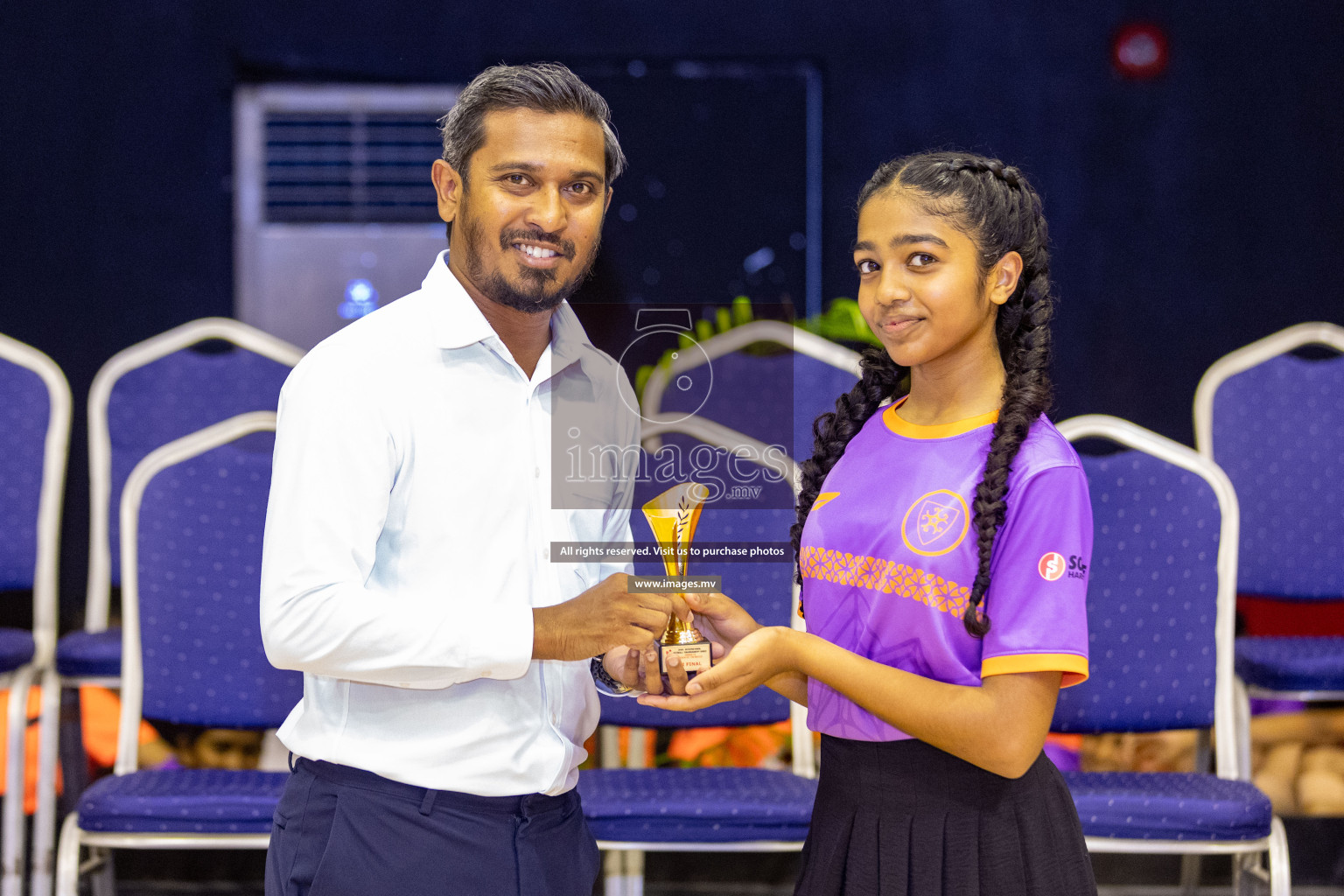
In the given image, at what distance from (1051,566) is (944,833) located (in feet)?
0.94

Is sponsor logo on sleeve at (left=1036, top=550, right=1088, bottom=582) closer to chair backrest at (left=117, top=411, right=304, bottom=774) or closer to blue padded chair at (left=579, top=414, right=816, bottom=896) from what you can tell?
blue padded chair at (left=579, top=414, right=816, bottom=896)

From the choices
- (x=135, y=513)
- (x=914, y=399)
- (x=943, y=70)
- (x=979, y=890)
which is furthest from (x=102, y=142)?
(x=979, y=890)

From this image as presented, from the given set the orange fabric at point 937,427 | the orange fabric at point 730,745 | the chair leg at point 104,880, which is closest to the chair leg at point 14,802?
the chair leg at point 104,880

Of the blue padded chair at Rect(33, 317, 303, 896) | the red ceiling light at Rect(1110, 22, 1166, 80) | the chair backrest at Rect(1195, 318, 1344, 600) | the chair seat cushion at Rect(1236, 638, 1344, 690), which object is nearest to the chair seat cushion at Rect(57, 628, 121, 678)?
the blue padded chair at Rect(33, 317, 303, 896)

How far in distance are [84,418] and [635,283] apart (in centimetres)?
184

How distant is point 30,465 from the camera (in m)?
2.43

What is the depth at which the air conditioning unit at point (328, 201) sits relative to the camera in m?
3.78

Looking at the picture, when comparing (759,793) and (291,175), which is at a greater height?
(291,175)

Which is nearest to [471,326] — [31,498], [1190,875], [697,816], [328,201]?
[697,816]

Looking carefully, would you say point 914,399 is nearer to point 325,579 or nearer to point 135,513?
point 325,579

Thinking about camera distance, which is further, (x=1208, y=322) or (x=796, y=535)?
(x=1208, y=322)

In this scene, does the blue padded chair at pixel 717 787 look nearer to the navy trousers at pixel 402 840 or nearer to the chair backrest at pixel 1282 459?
the navy trousers at pixel 402 840

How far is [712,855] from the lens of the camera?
7.91 feet

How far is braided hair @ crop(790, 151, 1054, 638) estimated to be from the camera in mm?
1085
